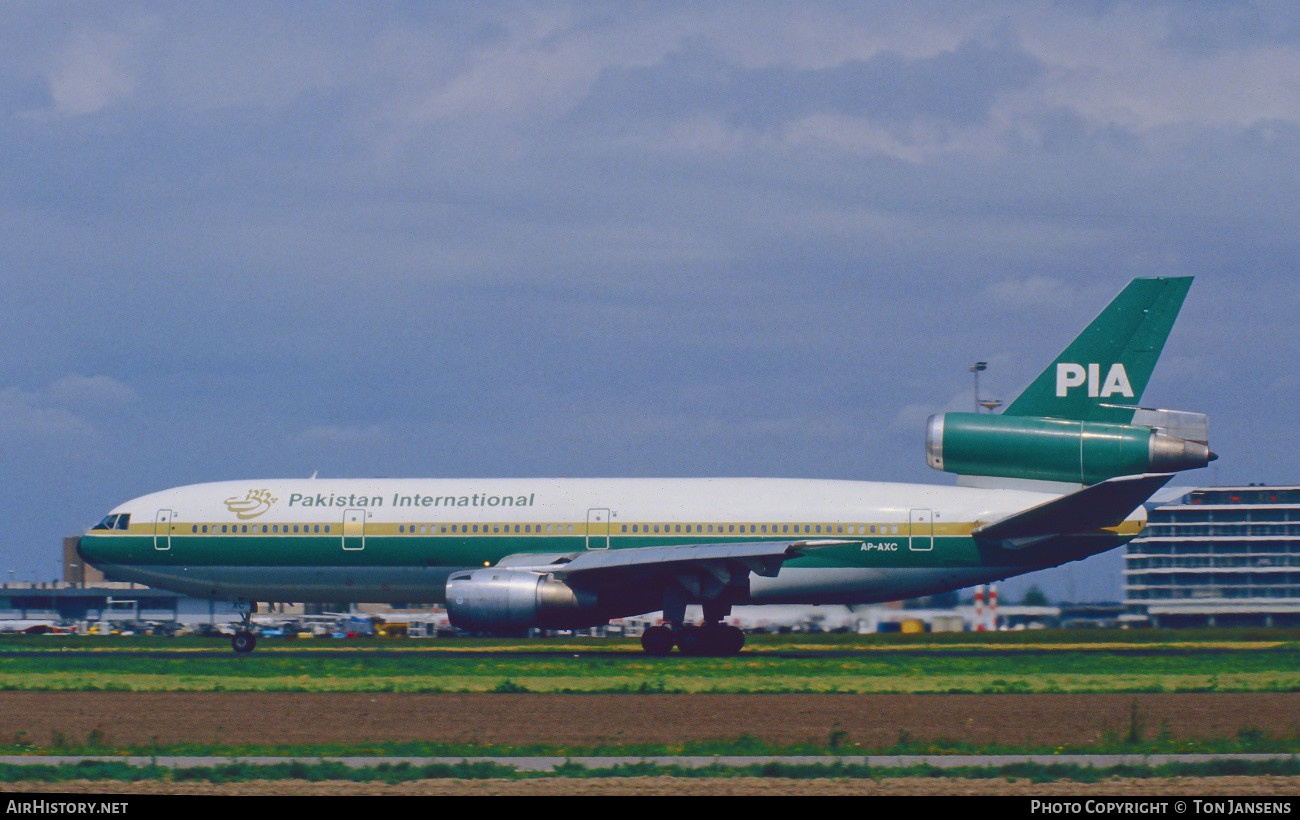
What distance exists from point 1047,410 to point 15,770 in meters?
26.2

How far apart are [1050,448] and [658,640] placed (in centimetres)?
1037

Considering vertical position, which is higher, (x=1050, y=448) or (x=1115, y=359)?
(x=1115, y=359)

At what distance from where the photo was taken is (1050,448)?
35750 mm

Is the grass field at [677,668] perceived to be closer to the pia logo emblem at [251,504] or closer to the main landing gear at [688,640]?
the main landing gear at [688,640]

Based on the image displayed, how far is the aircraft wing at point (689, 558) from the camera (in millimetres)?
34156

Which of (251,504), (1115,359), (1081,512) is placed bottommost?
(1081,512)

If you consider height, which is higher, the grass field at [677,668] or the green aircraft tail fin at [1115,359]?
the green aircraft tail fin at [1115,359]

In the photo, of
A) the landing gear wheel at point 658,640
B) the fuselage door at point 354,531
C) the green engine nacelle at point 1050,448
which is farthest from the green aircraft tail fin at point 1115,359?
the fuselage door at point 354,531

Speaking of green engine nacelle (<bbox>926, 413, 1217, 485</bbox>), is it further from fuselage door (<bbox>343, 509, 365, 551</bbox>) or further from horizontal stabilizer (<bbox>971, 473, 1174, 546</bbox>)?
fuselage door (<bbox>343, 509, 365, 551</bbox>)

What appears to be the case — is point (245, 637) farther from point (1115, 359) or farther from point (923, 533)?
point (1115, 359)

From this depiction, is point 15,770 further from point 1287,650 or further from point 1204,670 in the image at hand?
point 1287,650

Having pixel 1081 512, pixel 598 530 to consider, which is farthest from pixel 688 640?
pixel 1081 512

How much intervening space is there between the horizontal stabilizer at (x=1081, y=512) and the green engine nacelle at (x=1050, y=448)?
669mm

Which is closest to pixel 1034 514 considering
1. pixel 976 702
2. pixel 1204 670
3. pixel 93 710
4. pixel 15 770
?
pixel 1204 670
